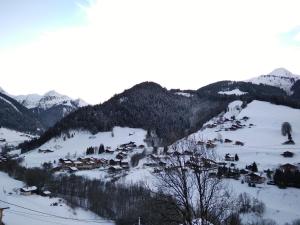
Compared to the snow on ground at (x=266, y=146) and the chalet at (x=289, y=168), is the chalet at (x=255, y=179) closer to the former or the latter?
the snow on ground at (x=266, y=146)

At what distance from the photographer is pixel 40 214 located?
44375 millimetres

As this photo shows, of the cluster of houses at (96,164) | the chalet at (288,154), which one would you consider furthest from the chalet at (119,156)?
the chalet at (288,154)

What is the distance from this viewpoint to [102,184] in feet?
214

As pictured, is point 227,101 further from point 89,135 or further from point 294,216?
point 294,216

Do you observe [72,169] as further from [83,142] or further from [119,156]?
[83,142]

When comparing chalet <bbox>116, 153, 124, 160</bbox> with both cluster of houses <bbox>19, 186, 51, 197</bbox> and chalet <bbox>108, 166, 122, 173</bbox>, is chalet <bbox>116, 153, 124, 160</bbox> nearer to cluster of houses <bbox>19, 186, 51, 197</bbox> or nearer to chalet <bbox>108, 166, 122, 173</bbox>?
chalet <bbox>108, 166, 122, 173</bbox>

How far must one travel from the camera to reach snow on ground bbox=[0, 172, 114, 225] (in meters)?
40.3

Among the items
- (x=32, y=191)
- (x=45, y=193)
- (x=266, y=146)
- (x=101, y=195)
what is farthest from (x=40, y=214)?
(x=266, y=146)

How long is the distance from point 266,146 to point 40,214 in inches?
2232

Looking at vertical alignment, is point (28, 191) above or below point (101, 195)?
above

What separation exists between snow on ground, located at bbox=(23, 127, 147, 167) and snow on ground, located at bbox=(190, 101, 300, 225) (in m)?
31.2

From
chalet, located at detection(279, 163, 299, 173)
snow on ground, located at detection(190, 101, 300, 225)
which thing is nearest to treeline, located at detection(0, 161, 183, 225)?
snow on ground, located at detection(190, 101, 300, 225)

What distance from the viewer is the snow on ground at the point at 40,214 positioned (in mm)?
40319

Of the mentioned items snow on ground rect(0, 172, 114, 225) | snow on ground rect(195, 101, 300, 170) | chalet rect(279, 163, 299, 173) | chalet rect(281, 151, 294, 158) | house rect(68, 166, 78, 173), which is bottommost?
snow on ground rect(0, 172, 114, 225)
